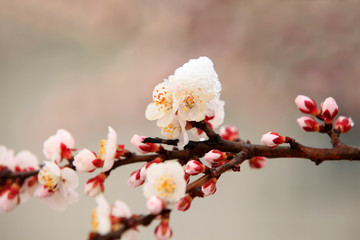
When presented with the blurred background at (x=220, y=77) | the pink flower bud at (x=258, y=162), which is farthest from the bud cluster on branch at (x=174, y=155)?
the blurred background at (x=220, y=77)

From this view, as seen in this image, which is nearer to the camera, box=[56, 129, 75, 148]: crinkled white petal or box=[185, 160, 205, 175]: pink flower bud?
box=[185, 160, 205, 175]: pink flower bud

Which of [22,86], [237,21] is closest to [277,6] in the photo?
[237,21]

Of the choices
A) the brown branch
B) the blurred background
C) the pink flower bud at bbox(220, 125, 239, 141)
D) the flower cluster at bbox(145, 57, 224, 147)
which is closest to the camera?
the brown branch

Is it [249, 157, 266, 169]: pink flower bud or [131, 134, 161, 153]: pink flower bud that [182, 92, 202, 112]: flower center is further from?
[249, 157, 266, 169]: pink flower bud

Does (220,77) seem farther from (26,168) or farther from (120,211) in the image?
(120,211)

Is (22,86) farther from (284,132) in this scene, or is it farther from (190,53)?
(284,132)

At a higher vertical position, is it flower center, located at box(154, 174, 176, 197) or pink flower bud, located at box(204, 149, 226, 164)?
pink flower bud, located at box(204, 149, 226, 164)

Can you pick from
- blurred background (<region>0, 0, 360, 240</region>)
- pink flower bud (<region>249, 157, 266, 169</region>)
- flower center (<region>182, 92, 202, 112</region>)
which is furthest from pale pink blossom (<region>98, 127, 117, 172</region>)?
blurred background (<region>0, 0, 360, 240</region>)

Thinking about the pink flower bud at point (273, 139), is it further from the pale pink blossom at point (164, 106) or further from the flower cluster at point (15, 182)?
the flower cluster at point (15, 182)
